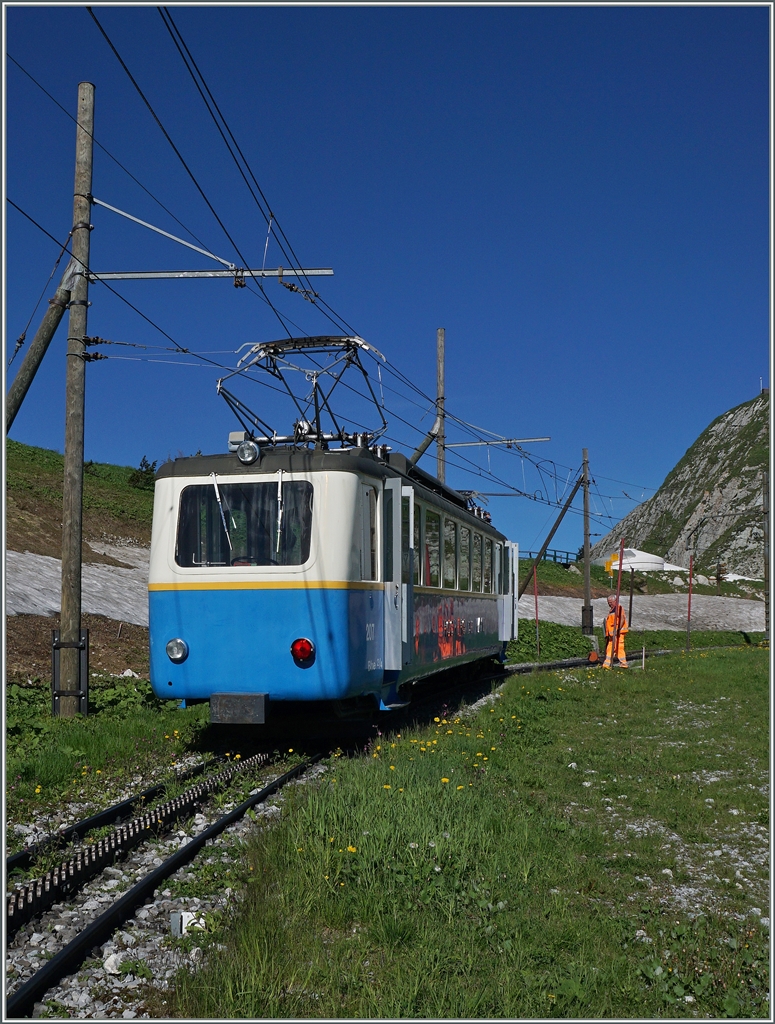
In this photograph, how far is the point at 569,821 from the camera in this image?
7.14 meters

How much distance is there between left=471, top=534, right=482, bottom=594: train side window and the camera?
16125 mm

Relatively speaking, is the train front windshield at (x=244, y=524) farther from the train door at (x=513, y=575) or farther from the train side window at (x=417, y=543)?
the train door at (x=513, y=575)

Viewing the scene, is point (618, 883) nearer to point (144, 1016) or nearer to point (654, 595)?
point (144, 1016)

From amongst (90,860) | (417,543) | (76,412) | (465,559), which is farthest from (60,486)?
(90,860)

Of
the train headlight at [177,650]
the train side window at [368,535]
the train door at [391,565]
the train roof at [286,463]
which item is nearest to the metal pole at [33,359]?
the train roof at [286,463]

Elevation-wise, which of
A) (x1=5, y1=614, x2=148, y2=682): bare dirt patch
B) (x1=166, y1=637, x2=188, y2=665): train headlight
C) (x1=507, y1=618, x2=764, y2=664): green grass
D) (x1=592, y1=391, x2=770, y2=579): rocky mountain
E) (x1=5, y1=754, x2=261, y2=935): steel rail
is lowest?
(x1=507, y1=618, x2=764, y2=664): green grass

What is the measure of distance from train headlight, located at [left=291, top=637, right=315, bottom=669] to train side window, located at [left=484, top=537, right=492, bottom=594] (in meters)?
8.46

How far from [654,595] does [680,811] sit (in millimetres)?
56593

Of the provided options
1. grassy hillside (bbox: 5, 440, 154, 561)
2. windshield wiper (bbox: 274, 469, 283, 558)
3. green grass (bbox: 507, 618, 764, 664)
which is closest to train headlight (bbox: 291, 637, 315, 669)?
windshield wiper (bbox: 274, 469, 283, 558)

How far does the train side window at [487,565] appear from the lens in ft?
57.1

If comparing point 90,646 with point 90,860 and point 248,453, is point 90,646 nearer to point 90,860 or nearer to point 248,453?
point 248,453

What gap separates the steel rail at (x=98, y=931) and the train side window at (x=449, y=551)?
275 inches

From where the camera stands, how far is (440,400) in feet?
81.3

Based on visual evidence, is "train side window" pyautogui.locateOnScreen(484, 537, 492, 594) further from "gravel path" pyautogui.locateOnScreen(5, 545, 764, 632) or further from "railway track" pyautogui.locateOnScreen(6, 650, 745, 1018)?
"gravel path" pyautogui.locateOnScreen(5, 545, 764, 632)
